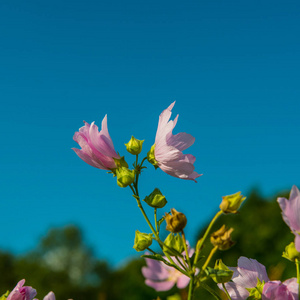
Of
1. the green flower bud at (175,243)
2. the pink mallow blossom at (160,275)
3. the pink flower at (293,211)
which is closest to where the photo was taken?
the pink flower at (293,211)

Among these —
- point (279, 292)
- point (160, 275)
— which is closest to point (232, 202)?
point (279, 292)

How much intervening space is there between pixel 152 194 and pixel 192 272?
7.7 inches

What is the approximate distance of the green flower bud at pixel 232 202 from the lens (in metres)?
0.91

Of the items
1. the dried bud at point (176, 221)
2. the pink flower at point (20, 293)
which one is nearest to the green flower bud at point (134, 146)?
the dried bud at point (176, 221)

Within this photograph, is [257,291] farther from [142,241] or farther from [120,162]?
[120,162]

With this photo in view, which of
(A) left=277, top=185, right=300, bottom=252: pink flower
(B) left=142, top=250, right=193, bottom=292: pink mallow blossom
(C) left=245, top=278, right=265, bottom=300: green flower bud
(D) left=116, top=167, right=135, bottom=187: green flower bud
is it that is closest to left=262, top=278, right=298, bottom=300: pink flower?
(C) left=245, top=278, right=265, bottom=300: green flower bud

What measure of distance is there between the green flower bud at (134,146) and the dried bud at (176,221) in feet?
0.85

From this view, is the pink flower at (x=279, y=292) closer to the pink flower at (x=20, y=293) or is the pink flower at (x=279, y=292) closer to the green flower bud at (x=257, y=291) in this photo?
the green flower bud at (x=257, y=291)

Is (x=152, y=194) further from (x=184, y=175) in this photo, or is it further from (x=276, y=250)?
(x=276, y=250)

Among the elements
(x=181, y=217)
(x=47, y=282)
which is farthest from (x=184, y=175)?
(x=47, y=282)

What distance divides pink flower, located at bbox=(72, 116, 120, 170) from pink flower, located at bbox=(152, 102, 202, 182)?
103mm

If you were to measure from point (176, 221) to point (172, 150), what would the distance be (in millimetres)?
216

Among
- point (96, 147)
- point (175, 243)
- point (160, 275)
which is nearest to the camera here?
point (175, 243)

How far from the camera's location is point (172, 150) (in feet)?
3.53
